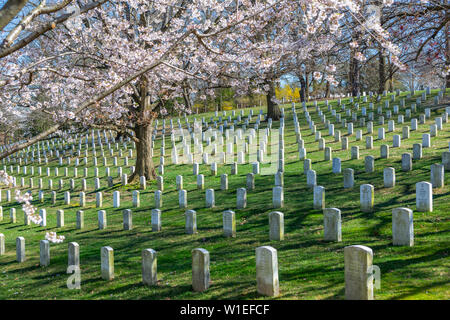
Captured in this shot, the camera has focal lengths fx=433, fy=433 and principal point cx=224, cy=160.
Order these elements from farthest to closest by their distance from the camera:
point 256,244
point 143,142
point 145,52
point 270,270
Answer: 1. point 143,142
2. point 145,52
3. point 256,244
4. point 270,270

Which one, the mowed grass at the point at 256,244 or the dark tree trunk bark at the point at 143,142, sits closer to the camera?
the mowed grass at the point at 256,244

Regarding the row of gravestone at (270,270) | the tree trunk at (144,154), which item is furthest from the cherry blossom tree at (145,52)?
the row of gravestone at (270,270)

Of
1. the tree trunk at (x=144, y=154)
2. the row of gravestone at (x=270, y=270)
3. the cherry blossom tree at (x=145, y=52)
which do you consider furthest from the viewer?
the tree trunk at (x=144, y=154)

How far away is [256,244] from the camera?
813 cm

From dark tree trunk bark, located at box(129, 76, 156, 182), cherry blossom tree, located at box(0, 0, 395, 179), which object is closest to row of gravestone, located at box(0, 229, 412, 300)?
cherry blossom tree, located at box(0, 0, 395, 179)

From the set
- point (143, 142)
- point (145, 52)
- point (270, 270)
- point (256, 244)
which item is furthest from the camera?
point (143, 142)

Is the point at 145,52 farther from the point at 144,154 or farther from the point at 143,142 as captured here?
the point at 144,154

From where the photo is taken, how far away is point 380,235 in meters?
7.54

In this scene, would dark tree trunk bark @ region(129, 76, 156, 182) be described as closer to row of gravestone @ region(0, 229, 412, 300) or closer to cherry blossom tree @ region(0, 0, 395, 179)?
cherry blossom tree @ region(0, 0, 395, 179)

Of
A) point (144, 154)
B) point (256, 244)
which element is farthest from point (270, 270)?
point (144, 154)

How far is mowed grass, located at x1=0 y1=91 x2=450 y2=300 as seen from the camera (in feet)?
19.7

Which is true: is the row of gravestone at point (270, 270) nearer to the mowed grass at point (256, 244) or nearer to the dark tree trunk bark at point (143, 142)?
the mowed grass at point (256, 244)

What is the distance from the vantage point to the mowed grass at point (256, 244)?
6.02 m
